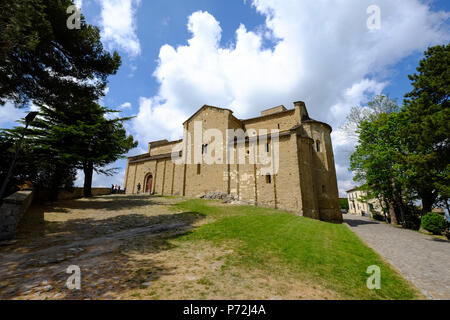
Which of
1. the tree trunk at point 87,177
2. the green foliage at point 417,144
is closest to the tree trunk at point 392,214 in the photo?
the green foliage at point 417,144

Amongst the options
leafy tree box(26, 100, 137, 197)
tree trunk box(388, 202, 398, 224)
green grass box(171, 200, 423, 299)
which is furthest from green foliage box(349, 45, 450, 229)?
leafy tree box(26, 100, 137, 197)

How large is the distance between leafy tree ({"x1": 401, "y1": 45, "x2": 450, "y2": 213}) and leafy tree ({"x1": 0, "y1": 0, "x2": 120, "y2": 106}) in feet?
67.8

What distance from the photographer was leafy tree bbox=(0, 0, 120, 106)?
8.21m

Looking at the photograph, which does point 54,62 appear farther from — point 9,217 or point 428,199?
point 428,199

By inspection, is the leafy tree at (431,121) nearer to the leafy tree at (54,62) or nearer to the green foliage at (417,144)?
the green foliage at (417,144)

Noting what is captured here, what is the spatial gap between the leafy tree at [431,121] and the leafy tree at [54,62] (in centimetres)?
2068

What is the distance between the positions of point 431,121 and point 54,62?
22848 mm

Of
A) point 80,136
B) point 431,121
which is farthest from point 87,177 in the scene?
point 431,121

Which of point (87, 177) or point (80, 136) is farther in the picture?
point (87, 177)

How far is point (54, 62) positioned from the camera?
361 inches

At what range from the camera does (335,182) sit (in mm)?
21703

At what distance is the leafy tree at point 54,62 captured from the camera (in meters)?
8.21

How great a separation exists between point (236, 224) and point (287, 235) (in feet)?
9.31
